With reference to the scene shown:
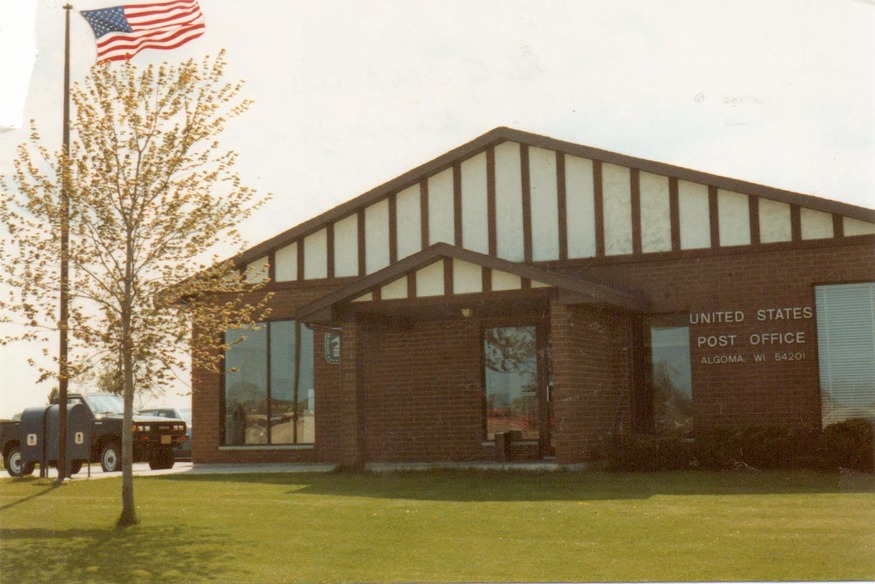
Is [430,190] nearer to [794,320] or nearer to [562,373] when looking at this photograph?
[562,373]

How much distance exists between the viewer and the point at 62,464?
19.0 metres

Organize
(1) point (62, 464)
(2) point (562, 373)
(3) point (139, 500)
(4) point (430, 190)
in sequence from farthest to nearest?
(4) point (430, 190), (1) point (62, 464), (2) point (562, 373), (3) point (139, 500)

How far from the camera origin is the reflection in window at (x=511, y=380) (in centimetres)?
1955

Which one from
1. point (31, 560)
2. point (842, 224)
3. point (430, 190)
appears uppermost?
point (430, 190)

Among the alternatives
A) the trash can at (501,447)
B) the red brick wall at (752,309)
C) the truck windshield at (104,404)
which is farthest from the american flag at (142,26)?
the truck windshield at (104,404)

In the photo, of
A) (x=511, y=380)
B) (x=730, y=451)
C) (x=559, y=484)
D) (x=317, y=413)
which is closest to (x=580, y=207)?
(x=511, y=380)

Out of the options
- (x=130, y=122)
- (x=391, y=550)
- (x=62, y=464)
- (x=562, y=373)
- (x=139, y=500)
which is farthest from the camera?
(x=62, y=464)

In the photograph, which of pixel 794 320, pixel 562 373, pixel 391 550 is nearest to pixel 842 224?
pixel 794 320

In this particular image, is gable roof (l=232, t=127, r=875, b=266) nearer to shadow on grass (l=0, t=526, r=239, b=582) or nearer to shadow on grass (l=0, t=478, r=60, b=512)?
shadow on grass (l=0, t=478, r=60, b=512)

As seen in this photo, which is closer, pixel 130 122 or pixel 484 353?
pixel 130 122

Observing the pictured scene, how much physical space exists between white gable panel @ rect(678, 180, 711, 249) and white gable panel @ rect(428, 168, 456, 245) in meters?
4.58

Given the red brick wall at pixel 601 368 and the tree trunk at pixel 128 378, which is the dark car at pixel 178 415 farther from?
the tree trunk at pixel 128 378

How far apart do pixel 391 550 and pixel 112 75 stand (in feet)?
21.1

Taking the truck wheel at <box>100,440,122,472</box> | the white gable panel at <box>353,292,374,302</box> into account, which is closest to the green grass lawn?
the white gable panel at <box>353,292,374,302</box>
